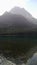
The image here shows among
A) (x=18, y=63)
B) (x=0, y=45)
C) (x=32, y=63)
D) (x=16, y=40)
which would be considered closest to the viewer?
(x=32, y=63)

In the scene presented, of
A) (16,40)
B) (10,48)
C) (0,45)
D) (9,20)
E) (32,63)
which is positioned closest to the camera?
(32,63)

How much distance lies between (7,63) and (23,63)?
35 cm

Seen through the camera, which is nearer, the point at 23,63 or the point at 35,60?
the point at 35,60

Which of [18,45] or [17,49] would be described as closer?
[17,49]

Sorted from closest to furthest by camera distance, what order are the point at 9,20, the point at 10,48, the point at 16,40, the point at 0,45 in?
the point at 10,48
the point at 0,45
the point at 16,40
the point at 9,20

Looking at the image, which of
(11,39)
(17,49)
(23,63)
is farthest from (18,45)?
(23,63)

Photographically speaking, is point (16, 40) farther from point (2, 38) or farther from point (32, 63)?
point (32, 63)

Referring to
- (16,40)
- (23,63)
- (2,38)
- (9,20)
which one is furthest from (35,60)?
(9,20)

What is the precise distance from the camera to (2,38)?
5184mm

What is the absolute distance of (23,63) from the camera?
263 centimetres

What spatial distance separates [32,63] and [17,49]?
1680mm

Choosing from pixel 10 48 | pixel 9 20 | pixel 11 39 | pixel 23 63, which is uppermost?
pixel 9 20

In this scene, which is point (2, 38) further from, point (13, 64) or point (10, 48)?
point (13, 64)

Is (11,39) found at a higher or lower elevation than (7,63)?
higher
